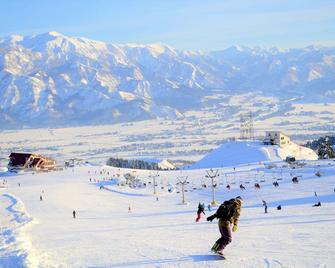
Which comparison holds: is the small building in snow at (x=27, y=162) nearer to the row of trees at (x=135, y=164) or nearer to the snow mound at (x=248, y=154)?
the row of trees at (x=135, y=164)

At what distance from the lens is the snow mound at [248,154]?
Result: 9981 centimetres

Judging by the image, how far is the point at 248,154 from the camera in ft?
339

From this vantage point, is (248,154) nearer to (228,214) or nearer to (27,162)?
(27,162)

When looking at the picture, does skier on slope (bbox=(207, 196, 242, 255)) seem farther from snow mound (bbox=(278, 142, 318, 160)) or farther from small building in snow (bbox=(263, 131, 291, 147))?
small building in snow (bbox=(263, 131, 291, 147))

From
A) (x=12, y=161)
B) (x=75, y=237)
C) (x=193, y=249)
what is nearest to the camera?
(x=193, y=249)

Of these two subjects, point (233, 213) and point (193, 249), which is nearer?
point (233, 213)

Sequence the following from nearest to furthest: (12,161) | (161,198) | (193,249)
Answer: (193,249) → (161,198) → (12,161)

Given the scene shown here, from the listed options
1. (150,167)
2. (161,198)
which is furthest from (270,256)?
(150,167)

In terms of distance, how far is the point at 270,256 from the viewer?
1320cm

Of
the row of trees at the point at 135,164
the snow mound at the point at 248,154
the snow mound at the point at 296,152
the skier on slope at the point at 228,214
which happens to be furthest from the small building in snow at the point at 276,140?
the skier on slope at the point at 228,214

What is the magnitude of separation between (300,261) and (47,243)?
849 cm

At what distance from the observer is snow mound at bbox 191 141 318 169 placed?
99.8 metres

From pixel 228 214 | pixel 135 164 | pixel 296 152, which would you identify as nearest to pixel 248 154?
pixel 296 152

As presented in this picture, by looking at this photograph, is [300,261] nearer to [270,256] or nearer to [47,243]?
[270,256]
